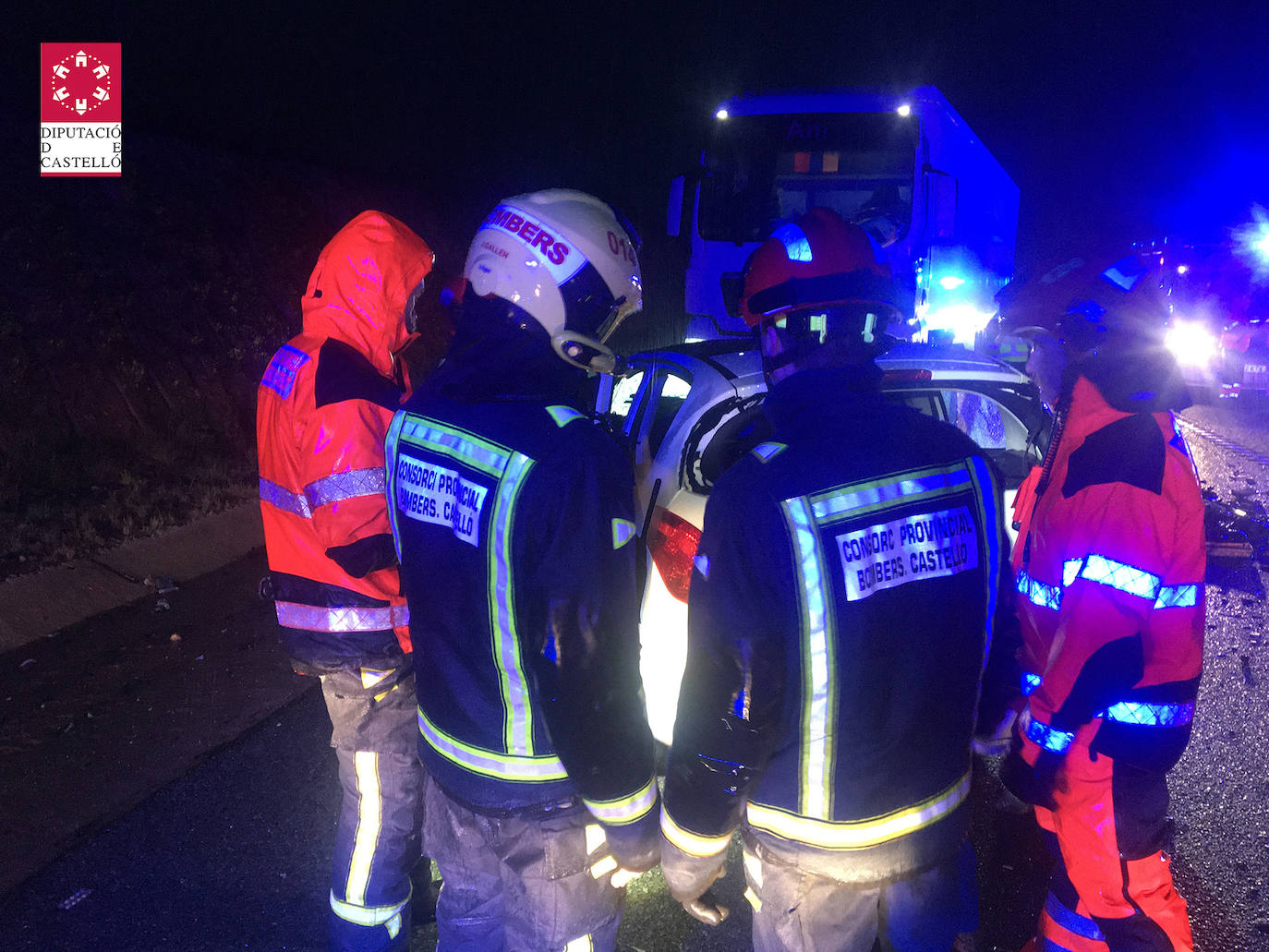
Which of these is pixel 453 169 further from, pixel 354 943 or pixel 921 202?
pixel 354 943

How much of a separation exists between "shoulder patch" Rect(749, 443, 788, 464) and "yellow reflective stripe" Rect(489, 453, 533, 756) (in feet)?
1.56

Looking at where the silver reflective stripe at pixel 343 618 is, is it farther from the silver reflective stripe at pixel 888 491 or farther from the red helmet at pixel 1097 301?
the red helmet at pixel 1097 301

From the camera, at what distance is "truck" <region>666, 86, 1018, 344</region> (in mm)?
8430

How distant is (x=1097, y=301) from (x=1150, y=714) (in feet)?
3.91

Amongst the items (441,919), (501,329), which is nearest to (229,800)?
(441,919)

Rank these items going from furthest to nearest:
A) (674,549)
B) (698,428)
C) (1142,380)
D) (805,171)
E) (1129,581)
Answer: (805,171), (698,428), (674,549), (1142,380), (1129,581)

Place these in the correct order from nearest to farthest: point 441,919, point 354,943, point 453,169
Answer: point 441,919 < point 354,943 < point 453,169

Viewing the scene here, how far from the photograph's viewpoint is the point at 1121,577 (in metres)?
1.99

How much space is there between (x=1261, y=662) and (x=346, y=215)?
15111mm

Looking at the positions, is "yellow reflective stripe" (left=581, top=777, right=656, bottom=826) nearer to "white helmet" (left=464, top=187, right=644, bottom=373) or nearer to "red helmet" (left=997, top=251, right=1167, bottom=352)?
"white helmet" (left=464, top=187, right=644, bottom=373)

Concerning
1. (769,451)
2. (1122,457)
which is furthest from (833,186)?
(769,451)

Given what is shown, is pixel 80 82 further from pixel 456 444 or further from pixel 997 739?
pixel 997 739

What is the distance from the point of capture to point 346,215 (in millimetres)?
14805

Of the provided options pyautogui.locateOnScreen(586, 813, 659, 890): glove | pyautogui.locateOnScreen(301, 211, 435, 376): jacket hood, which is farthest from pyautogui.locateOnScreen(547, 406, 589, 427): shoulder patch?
pyautogui.locateOnScreen(301, 211, 435, 376): jacket hood
